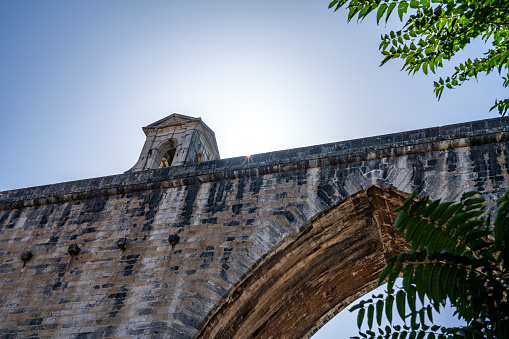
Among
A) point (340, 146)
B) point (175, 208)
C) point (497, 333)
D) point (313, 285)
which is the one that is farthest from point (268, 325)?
point (497, 333)

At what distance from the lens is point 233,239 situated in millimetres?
8992

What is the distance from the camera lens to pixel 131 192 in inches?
410

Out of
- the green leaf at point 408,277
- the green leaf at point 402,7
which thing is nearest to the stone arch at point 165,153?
the green leaf at point 402,7

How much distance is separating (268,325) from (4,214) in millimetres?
5435

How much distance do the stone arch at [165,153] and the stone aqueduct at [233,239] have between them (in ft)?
6.31

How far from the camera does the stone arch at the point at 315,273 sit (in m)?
8.74

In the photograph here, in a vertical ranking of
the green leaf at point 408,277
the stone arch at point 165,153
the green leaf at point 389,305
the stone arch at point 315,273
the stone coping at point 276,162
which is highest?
the stone arch at point 165,153

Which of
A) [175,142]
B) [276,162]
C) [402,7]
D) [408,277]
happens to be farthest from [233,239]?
[408,277]

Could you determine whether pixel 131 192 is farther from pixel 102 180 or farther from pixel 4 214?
pixel 4 214

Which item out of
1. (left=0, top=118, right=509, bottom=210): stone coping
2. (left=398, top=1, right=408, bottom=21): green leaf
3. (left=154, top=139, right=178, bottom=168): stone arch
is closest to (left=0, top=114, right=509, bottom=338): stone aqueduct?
(left=0, top=118, right=509, bottom=210): stone coping

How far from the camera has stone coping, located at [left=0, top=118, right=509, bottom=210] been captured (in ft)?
28.9

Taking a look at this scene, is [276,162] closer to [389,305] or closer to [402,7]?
[402,7]

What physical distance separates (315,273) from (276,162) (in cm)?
194

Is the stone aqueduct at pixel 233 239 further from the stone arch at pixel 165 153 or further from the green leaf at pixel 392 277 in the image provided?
the green leaf at pixel 392 277
